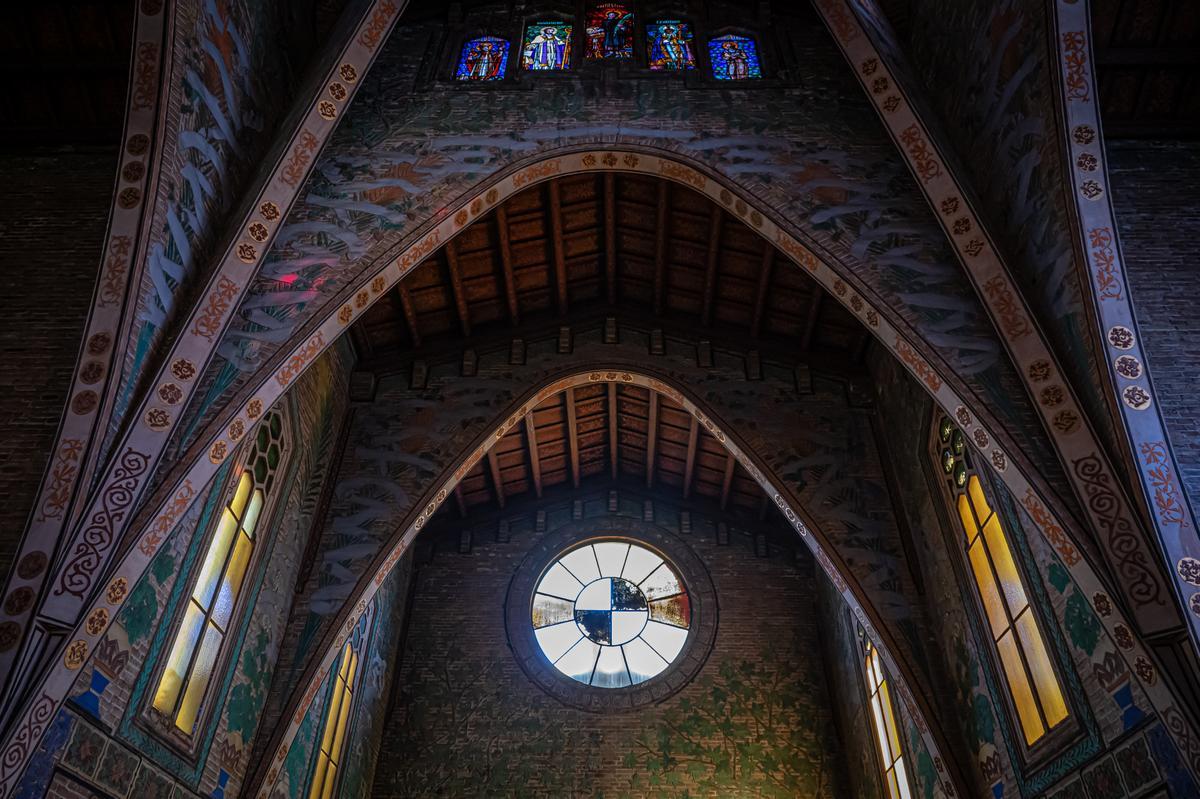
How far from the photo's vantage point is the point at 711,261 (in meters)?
11.6

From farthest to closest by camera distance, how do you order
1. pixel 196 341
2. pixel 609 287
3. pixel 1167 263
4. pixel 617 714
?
pixel 617 714, pixel 609 287, pixel 1167 263, pixel 196 341

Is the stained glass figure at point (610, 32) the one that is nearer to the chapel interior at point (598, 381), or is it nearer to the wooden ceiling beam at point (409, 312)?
the chapel interior at point (598, 381)

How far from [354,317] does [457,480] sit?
3.54 meters

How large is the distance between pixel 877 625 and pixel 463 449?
5.91 metres

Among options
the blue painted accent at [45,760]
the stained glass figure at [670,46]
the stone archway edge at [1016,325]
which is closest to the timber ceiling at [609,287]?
the stained glass figure at [670,46]

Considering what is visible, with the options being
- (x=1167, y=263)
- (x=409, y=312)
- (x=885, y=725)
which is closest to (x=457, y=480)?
(x=409, y=312)

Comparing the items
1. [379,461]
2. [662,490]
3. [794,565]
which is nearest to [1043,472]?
[379,461]

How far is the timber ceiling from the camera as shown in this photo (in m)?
11.3

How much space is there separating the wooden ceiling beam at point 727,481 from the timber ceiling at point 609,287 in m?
1.07

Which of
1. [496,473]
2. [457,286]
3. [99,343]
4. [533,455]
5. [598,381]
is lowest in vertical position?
[99,343]

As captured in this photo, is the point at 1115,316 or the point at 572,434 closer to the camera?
the point at 1115,316

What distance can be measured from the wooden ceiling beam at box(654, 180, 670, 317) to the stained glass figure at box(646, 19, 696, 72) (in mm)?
1646

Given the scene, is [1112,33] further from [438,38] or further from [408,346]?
[408,346]

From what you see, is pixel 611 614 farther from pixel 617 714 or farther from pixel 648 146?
pixel 648 146
